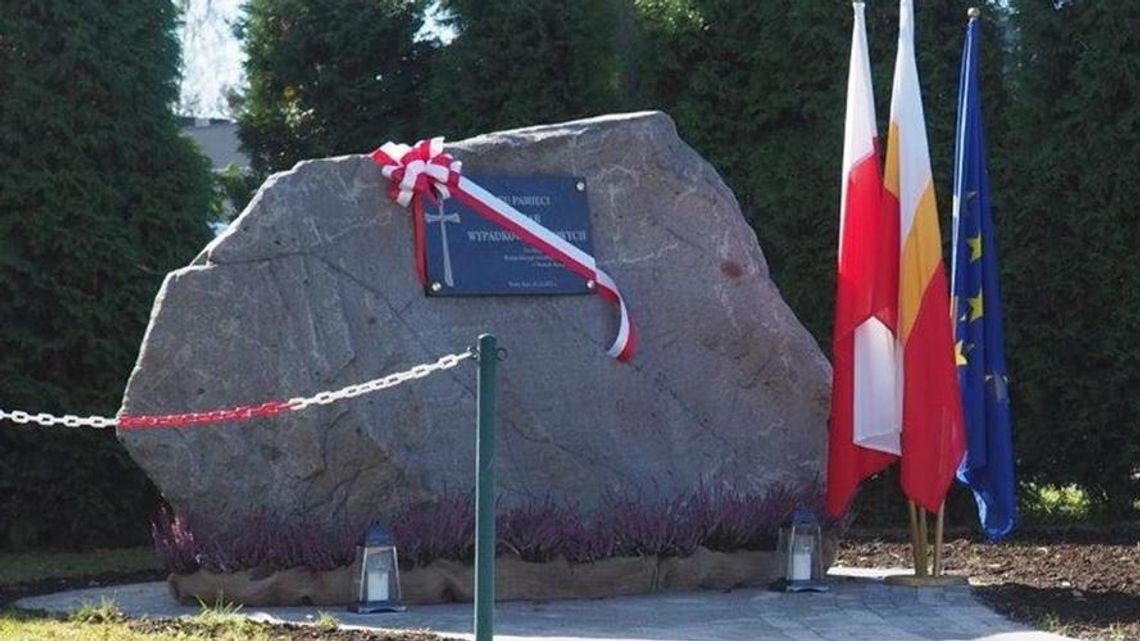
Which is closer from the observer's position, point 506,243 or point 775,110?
point 506,243

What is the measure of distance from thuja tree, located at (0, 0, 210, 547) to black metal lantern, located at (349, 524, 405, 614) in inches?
167

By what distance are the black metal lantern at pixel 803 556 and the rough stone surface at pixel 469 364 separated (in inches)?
22.7

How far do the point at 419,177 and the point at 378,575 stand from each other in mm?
2023

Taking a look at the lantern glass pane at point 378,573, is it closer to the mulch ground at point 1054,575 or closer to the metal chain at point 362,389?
the metal chain at point 362,389

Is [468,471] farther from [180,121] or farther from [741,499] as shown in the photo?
[180,121]

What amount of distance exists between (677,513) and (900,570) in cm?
162

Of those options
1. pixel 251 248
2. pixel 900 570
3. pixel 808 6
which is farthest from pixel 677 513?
pixel 808 6

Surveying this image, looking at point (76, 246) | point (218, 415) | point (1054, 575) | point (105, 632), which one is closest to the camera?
point (105, 632)

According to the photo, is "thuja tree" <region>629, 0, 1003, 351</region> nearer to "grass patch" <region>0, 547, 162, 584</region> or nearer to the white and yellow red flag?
the white and yellow red flag

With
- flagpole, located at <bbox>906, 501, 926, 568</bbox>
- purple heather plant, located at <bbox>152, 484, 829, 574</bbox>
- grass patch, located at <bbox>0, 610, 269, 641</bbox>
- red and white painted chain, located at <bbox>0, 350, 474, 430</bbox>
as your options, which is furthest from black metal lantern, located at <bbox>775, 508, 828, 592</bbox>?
grass patch, located at <bbox>0, 610, 269, 641</bbox>

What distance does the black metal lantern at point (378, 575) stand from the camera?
25.2ft

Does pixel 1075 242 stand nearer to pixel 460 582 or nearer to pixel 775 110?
pixel 775 110

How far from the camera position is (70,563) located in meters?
10.7

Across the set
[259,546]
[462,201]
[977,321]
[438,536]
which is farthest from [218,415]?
[977,321]
